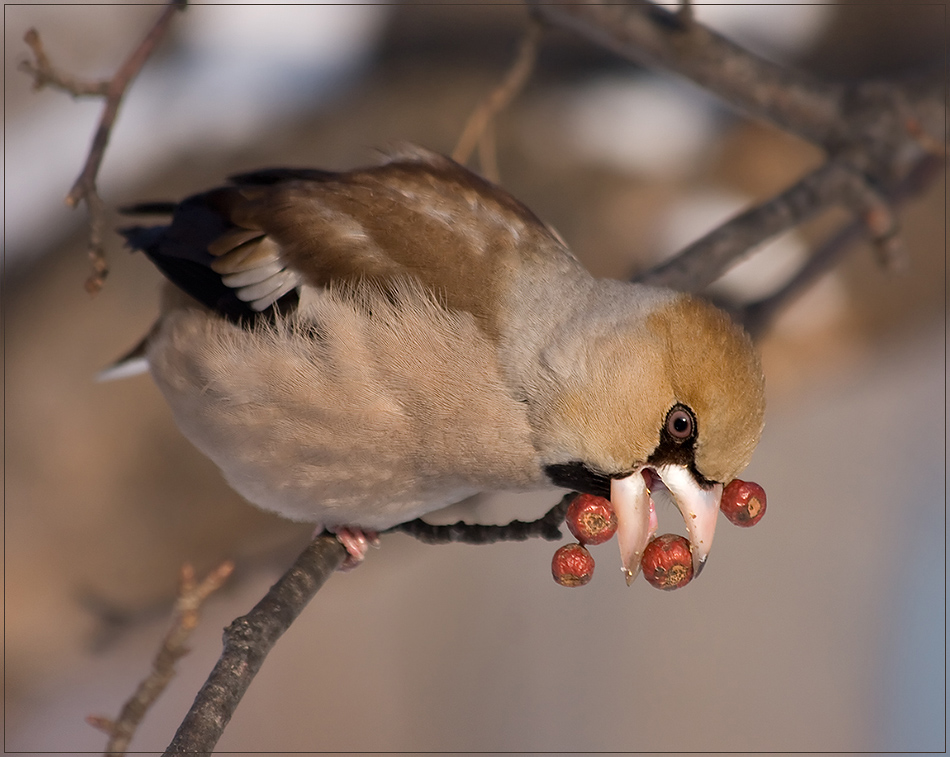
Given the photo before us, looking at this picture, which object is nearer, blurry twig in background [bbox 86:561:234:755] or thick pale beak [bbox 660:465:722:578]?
blurry twig in background [bbox 86:561:234:755]

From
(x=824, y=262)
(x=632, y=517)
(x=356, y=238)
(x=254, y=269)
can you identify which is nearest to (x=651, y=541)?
(x=632, y=517)

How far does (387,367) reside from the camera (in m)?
2.11

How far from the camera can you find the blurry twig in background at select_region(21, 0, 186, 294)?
1896 millimetres

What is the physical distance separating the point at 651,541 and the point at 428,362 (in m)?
0.65

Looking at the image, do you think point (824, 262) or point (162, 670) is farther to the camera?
point (824, 262)

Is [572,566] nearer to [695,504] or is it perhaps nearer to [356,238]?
[695,504]

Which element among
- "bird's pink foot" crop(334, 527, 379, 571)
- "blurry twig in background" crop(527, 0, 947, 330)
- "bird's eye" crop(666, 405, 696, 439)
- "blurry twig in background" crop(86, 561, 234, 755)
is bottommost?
"blurry twig in background" crop(86, 561, 234, 755)

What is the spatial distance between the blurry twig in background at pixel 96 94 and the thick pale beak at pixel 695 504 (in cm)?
129

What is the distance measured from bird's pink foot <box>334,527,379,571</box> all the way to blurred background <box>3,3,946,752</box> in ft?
3.07

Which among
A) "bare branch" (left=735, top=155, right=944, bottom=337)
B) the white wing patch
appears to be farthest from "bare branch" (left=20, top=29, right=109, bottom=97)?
"bare branch" (left=735, top=155, right=944, bottom=337)

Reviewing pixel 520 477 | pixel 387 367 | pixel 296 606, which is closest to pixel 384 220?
pixel 387 367

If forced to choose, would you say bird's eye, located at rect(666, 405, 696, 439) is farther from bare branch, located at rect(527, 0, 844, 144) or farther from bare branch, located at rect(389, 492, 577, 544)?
bare branch, located at rect(527, 0, 844, 144)

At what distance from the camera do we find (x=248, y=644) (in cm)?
178

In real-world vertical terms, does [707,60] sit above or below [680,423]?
above
